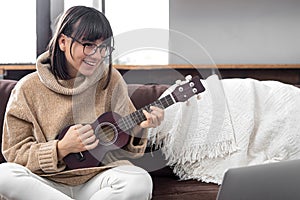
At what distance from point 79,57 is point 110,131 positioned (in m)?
0.24

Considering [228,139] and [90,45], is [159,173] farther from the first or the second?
[90,45]

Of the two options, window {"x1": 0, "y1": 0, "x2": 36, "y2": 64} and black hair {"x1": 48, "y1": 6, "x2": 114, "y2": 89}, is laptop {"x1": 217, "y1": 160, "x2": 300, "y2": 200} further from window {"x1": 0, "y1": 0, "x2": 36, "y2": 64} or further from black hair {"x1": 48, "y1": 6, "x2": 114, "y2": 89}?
window {"x1": 0, "y1": 0, "x2": 36, "y2": 64}

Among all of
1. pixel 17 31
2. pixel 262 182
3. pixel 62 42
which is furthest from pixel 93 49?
pixel 17 31

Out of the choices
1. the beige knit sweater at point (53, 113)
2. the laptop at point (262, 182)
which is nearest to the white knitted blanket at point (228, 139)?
the beige knit sweater at point (53, 113)

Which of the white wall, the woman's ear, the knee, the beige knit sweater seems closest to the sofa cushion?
the beige knit sweater

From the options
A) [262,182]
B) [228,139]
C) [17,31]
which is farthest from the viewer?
[17,31]

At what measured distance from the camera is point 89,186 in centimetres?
152

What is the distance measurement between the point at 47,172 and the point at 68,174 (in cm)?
6

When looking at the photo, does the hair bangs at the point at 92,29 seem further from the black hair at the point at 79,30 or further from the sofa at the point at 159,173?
the sofa at the point at 159,173

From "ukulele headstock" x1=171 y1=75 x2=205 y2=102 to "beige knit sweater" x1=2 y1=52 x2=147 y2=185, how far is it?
0.16 metres

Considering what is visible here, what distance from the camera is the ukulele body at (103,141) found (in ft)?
4.95

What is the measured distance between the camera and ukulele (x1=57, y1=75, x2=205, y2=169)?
1492 mm

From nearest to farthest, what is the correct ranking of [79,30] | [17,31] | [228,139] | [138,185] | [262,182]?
[262,182]
[138,185]
[79,30]
[228,139]
[17,31]

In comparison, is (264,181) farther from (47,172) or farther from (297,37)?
(297,37)
